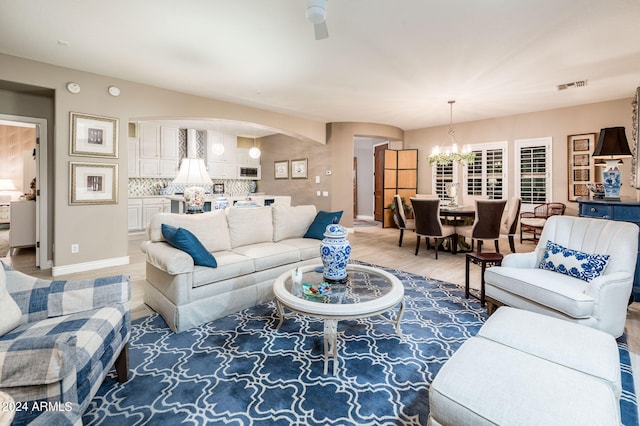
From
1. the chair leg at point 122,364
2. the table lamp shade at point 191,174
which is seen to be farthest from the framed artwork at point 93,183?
the chair leg at point 122,364

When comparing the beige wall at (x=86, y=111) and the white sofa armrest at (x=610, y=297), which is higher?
the beige wall at (x=86, y=111)

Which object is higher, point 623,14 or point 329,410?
Answer: point 623,14

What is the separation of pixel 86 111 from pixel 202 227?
2.67m

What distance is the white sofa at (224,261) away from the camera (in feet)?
7.94

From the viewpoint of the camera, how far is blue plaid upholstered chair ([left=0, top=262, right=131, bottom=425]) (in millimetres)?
1027

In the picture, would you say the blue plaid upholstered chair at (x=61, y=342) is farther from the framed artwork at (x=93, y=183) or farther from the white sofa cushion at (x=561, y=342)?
the framed artwork at (x=93, y=183)

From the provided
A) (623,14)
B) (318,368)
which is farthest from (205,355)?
(623,14)

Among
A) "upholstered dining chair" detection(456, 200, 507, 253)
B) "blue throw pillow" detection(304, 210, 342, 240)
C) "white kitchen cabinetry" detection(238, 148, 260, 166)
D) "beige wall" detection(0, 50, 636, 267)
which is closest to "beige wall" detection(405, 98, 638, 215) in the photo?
"beige wall" detection(0, 50, 636, 267)

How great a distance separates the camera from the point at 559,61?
3668 millimetres

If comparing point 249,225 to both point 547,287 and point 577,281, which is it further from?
point 577,281

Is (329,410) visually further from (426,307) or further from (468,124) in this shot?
(468,124)

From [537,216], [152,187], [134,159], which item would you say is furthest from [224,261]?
[537,216]

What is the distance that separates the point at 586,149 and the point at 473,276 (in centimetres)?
405

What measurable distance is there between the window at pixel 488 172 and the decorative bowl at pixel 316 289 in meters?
6.01
